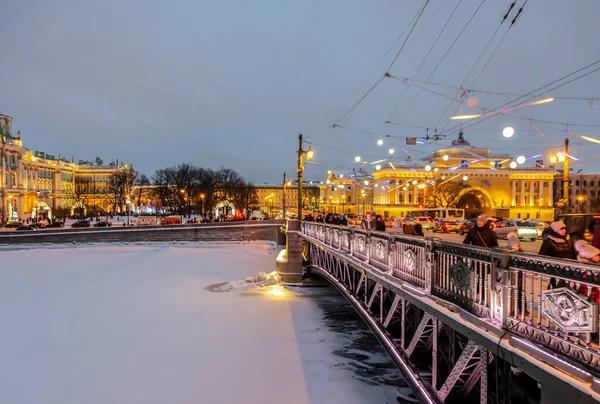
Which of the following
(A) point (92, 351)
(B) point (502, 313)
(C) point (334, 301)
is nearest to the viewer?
(B) point (502, 313)

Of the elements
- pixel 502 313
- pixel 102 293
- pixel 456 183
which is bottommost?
pixel 102 293

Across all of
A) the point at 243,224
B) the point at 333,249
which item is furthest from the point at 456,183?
the point at 333,249

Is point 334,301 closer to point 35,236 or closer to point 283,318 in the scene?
point 283,318

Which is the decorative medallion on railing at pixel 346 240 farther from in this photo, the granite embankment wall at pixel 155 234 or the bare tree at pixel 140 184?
the bare tree at pixel 140 184

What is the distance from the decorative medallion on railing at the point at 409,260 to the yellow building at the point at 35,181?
256 ft

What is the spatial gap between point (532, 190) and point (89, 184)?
334ft

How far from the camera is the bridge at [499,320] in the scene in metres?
4.09

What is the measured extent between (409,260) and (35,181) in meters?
119

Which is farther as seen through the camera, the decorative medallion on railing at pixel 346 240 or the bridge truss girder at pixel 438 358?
the decorative medallion on railing at pixel 346 240

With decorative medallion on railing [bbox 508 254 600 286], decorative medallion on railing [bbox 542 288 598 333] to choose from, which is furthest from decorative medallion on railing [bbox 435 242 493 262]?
decorative medallion on railing [bbox 542 288 598 333]

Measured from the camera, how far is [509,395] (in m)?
5.30

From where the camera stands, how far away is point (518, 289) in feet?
16.7

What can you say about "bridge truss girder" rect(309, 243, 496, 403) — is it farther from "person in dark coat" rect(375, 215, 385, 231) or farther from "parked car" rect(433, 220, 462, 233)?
"parked car" rect(433, 220, 462, 233)

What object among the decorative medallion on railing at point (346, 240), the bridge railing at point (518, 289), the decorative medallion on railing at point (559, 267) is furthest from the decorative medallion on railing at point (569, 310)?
the decorative medallion on railing at point (346, 240)
